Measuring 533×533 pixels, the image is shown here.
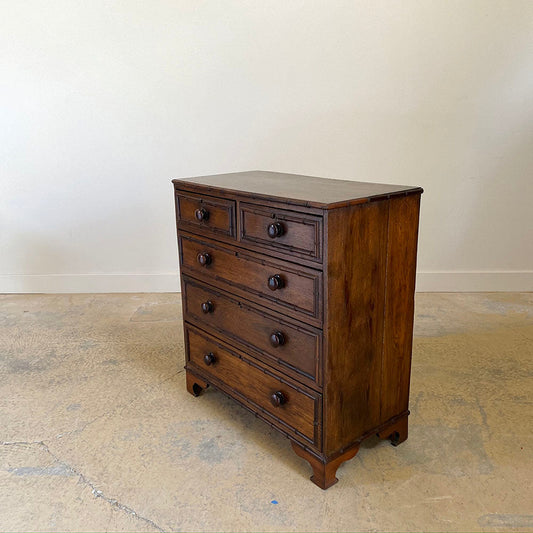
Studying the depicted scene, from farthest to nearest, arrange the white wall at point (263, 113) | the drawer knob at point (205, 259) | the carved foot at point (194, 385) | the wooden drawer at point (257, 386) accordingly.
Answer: the white wall at point (263, 113)
the carved foot at point (194, 385)
the drawer knob at point (205, 259)
the wooden drawer at point (257, 386)

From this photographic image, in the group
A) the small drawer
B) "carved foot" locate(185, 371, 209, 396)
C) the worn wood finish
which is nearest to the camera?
the small drawer

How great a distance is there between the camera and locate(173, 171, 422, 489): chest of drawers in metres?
1.67

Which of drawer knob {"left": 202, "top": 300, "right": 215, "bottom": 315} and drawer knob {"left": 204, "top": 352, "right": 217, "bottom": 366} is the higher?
drawer knob {"left": 202, "top": 300, "right": 215, "bottom": 315}

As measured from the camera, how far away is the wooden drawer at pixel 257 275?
67.0 inches

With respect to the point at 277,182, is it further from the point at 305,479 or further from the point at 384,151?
the point at 384,151

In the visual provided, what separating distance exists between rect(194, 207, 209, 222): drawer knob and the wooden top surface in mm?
83

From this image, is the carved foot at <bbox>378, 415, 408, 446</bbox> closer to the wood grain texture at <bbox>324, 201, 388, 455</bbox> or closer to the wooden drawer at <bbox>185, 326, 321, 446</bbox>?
the wood grain texture at <bbox>324, 201, 388, 455</bbox>

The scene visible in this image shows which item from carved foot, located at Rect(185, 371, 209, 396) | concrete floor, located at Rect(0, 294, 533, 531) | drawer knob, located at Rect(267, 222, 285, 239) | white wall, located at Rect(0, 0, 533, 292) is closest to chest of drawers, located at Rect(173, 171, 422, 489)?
drawer knob, located at Rect(267, 222, 285, 239)

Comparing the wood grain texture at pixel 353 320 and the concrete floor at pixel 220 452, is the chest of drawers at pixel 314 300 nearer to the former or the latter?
the wood grain texture at pixel 353 320

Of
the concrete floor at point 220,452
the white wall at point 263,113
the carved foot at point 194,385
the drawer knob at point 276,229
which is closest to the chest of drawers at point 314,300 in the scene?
the drawer knob at point 276,229

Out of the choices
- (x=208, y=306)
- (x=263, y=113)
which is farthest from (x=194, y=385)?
(x=263, y=113)

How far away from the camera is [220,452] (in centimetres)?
202

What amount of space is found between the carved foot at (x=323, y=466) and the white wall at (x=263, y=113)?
7.11 feet

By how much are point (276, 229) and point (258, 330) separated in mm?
434
